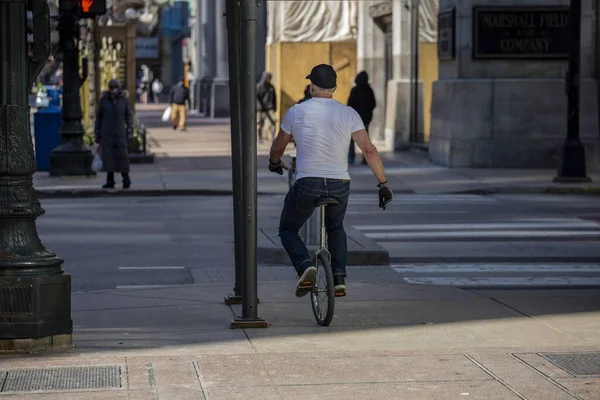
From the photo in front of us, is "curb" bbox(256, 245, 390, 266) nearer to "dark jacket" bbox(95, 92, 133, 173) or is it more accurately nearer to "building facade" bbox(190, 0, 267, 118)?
"dark jacket" bbox(95, 92, 133, 173)

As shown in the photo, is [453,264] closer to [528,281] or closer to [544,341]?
[528,281]

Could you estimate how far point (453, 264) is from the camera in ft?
45.2

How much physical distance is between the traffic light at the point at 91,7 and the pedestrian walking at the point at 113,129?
1.85 meters

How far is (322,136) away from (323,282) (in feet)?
3.36

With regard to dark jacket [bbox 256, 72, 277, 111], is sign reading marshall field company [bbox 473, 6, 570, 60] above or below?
above

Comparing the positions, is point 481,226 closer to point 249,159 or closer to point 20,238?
point 249,159

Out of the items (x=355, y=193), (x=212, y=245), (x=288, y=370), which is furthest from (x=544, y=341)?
(x=355, y=193)

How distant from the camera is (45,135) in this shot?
2589cm

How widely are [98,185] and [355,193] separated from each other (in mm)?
4236

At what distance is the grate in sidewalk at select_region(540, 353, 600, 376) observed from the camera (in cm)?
812

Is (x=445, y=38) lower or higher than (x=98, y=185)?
higher

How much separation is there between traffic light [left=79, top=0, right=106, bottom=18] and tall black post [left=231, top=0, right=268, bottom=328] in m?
13.8

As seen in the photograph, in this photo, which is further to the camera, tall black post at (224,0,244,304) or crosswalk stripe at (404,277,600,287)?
crosswalk stripe at (404,277,600,287)

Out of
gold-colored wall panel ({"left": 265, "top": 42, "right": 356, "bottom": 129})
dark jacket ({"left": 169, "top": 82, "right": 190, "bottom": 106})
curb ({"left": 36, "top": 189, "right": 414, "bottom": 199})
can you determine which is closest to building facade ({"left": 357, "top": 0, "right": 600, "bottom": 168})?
curb ({"left": 36, "top": 189, "right": 414, "bottom": 199})
